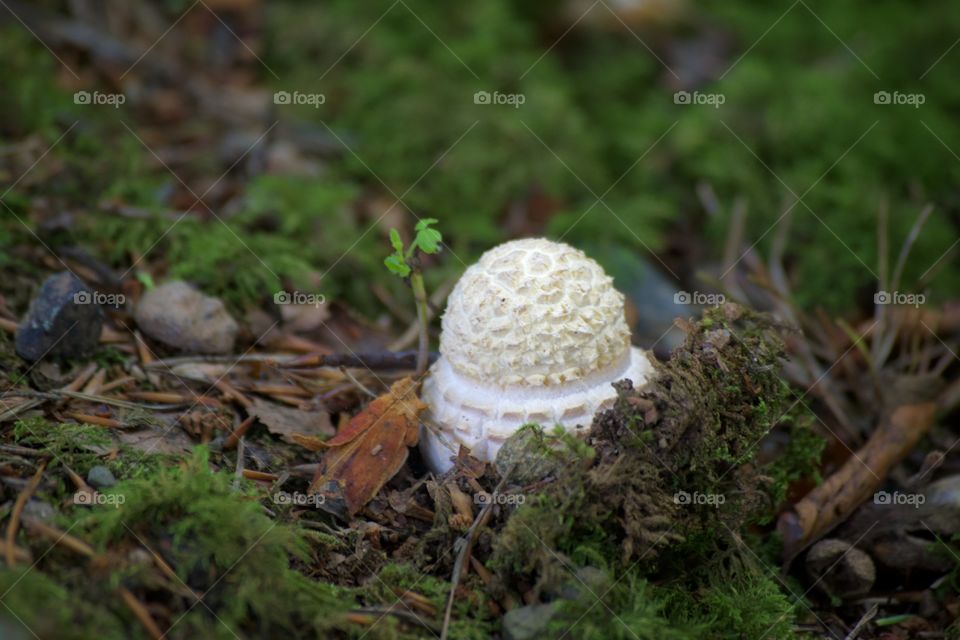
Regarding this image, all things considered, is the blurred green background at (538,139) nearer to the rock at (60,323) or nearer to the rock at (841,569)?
the rock at (60,323)

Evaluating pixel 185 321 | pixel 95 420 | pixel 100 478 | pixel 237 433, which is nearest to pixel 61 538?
pixel 100 478

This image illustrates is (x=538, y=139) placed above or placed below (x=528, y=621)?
above

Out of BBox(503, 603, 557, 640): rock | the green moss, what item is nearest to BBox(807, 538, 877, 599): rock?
BBox(503, 603, 557, 640): rock

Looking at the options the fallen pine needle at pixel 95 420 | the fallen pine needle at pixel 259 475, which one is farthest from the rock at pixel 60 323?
the fallen pine needle at pixel 259 475

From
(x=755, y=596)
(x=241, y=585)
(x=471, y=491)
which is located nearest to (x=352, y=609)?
(x=241, y=585)

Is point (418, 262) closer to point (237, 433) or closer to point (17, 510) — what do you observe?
point (237, 433)

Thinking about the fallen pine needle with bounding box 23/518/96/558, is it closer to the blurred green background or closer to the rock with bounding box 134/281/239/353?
the rock with bounding box 134/281/239/353
